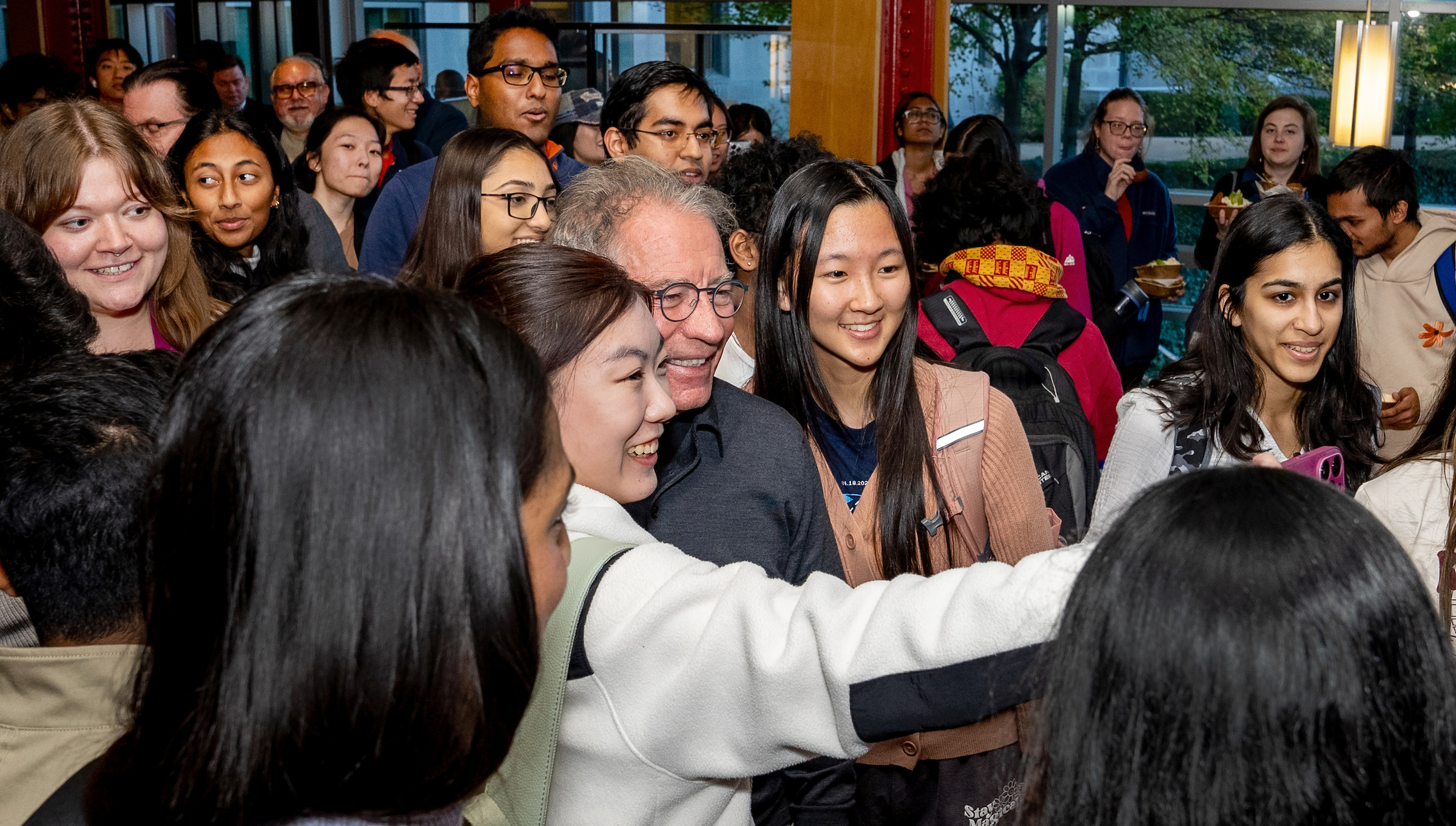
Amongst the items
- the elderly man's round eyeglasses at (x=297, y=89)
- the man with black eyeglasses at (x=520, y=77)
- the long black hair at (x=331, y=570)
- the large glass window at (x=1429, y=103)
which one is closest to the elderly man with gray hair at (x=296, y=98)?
the elderly man's round eyeglasses at (x=297, y=89)

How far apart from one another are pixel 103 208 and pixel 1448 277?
153 inches

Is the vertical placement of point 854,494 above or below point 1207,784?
below

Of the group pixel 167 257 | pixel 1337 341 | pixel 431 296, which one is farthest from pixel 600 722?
pixel 1337 341

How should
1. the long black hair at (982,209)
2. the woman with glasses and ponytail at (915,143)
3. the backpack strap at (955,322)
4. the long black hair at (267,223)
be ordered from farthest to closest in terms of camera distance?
the woman with glasses and ponytail at (915,143) → the long black hair at (267,223) → the long black hair at (982,209) → the backpack strap at (955,322)

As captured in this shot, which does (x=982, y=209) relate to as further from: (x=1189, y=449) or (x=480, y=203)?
(x=480, y=203)

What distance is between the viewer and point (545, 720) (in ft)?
3.54

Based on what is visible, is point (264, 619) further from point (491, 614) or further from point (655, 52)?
point (655, 52)

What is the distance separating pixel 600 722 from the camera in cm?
116

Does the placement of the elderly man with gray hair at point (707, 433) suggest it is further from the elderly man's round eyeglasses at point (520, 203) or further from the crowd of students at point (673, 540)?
the elderly man's round eyeglasses at point (520, 203)

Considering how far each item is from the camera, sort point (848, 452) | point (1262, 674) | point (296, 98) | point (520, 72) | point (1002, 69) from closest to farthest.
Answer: point (1262, 674), point (848, 452), point (520, 72), point (296, 98), point (1002, 69)

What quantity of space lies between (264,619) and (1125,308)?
4417mm

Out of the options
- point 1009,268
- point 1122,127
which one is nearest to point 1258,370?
point 1009,268

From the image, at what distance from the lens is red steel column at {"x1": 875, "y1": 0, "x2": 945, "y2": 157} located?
20.3 feet

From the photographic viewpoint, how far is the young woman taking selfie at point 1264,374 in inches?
90.7
